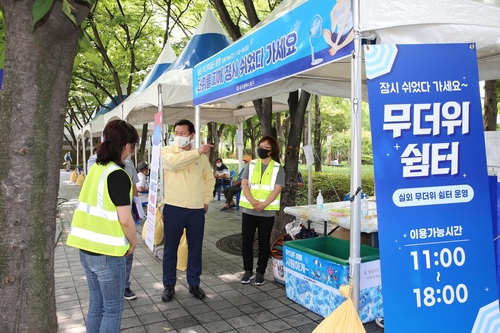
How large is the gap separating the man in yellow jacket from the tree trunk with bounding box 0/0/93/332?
76.4 inches

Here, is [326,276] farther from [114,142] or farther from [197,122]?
[197,122]

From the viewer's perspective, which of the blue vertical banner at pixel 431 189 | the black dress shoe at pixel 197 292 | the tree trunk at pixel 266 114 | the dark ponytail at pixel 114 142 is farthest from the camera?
the tree trunk at pixel 266 114

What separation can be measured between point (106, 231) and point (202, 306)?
6.33ft

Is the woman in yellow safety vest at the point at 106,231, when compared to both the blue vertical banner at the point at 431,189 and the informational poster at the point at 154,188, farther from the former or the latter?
the informational poster at the point at 154,188

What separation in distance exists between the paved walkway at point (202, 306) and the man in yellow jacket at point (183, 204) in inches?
10.4

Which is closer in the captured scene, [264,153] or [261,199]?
[261,199]

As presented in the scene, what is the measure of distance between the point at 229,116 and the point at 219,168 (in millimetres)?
3143

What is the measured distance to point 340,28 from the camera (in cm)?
256

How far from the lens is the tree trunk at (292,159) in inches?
244

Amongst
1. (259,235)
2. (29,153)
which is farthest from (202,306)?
(29,153)

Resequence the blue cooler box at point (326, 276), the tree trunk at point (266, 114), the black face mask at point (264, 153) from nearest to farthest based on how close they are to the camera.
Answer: the blue cooler box at point (326, 276)
the black face mask at point (264, 153)
the tree trunk at point (266, 114)

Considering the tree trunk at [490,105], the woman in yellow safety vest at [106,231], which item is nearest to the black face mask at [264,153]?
the woman in yellow safety vest at [106,231]

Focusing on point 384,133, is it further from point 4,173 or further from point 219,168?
point 219,168

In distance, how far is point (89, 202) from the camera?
2.49m
